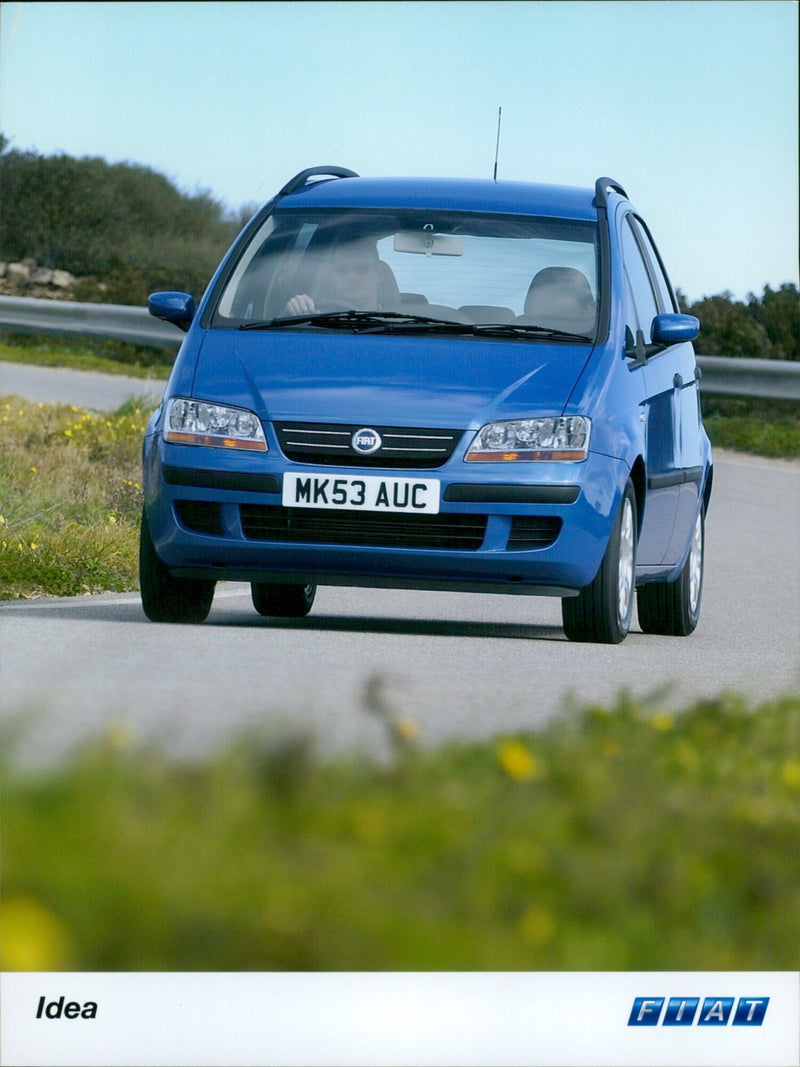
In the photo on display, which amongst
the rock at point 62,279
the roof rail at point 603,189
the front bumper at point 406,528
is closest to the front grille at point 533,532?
the front bumper at point 406,528

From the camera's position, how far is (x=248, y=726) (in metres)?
3.90

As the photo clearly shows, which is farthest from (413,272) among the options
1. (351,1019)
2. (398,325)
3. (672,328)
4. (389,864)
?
(351,1019)

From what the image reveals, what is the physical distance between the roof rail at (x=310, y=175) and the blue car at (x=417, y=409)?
7 centimetres

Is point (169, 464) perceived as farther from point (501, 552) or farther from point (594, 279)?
point (594, 279)

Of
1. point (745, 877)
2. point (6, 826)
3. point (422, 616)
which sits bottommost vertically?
point (422, 616)

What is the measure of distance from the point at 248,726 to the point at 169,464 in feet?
10.4

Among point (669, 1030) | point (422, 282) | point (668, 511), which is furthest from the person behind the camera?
point (668, 511)

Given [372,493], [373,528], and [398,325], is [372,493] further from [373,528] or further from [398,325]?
[398,325]

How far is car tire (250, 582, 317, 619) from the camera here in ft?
28.7

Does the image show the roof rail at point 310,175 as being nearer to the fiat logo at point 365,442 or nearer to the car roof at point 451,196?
the car roof at point 451,196

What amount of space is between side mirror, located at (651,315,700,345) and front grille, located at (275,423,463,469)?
4.93 ft

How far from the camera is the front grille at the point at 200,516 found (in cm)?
691

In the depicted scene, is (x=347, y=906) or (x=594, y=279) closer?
(x=347, y=906)

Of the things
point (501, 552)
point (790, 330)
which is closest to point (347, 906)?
point (501, 552)
